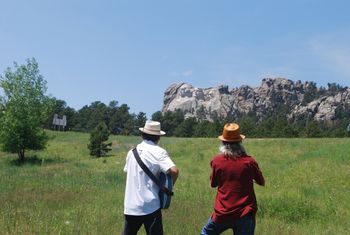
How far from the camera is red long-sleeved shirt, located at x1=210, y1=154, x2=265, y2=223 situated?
247 inches

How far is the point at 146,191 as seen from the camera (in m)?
6.34

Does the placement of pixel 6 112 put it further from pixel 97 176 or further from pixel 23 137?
pixel 97 176

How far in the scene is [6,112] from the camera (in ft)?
124

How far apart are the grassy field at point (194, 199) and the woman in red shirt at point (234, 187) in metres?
3.29

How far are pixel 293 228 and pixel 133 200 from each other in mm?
5494

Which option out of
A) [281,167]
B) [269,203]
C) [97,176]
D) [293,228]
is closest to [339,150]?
[281,167]

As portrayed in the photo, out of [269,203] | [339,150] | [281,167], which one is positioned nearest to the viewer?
[269,203]

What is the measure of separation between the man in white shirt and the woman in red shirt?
0.61 m

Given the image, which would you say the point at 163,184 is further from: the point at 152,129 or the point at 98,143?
the point at 98,143

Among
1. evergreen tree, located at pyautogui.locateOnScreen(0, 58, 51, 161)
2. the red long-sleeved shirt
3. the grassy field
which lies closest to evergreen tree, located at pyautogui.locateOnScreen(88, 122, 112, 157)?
evergreen tree, located at pyautogui.locateOnScreen(0, 58, 51, 161)

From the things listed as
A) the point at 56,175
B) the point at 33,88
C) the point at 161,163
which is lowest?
the point at 56,175

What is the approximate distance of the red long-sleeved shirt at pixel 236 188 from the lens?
6277 millimetres

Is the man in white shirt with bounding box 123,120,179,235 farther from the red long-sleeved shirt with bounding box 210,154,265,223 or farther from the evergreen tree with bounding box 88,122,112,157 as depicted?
the evergreen tree with bounding box 88,122,112,157

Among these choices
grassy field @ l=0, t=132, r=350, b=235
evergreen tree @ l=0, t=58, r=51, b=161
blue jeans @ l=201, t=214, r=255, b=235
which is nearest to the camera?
blue jeans @ l=201, t=214, r=255, b=235
